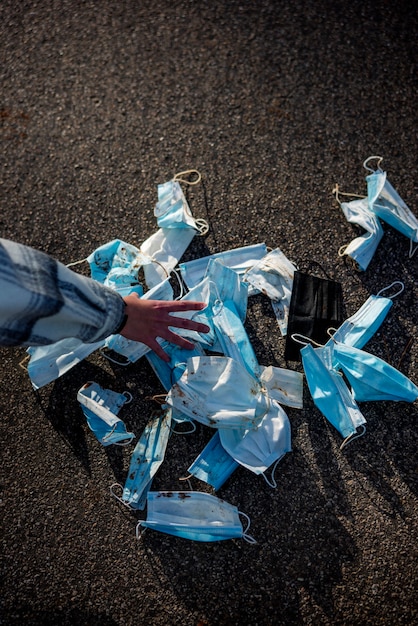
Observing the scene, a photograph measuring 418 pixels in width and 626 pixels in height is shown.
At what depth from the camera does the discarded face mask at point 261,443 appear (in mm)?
2279

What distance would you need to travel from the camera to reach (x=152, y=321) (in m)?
2.06

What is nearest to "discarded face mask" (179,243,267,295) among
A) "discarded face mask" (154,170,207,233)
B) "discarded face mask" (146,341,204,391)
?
"discarded face mask" (154,170,207,233)

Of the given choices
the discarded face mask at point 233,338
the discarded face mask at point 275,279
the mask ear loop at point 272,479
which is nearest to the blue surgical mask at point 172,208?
the discarded face mask at point 275,279

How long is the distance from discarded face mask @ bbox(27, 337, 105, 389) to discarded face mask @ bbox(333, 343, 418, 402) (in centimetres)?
125

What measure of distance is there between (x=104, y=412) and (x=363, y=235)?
1679 mm

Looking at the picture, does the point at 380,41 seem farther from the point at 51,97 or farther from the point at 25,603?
the point at 25,603

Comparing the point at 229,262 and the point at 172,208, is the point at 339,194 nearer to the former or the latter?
the point at 229,262

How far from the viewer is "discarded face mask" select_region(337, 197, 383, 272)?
267 cm

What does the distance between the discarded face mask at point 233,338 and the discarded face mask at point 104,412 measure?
1.83 feet

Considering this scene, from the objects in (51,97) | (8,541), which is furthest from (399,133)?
(8,541)

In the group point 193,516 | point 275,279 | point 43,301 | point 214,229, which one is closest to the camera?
point 43,301

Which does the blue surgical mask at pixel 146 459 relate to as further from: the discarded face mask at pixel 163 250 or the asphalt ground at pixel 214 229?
the discarded face mask at pixel 163 250

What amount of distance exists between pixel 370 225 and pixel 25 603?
2535mm

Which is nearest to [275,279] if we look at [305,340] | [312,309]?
[312,309]
